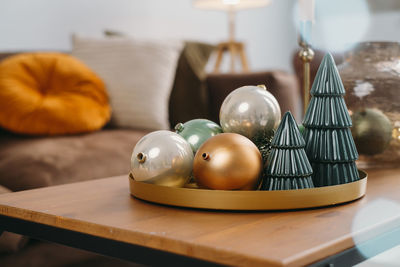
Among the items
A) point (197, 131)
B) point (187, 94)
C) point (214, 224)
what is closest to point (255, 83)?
point (187, 94)

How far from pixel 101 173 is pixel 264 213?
2.92ft

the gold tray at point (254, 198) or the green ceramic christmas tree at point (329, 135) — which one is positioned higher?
the green ceramic christmas tree at point (329, 135)

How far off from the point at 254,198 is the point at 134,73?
147 centimetres

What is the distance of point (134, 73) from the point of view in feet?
6.98

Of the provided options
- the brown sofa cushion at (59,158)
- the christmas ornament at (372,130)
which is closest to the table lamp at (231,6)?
the brown sofa cushion at (59,158)

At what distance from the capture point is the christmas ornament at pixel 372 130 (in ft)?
3.72

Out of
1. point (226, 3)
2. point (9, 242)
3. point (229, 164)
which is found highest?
point (226, 3)

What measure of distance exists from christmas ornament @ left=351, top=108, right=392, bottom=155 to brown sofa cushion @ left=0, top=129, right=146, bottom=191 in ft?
2.55

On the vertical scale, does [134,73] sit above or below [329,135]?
below

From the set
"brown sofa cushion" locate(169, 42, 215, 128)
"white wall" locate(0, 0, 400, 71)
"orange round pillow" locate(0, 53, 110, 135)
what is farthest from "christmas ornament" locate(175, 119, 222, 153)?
"white wall" locate(0, 0, 400, 71)

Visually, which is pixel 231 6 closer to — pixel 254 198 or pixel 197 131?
pixel 197 131

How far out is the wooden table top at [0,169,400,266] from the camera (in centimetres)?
58

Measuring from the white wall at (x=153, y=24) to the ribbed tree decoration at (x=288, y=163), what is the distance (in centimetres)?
214

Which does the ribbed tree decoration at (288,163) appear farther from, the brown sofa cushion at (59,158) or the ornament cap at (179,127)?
the brown sofa cushion at (59,158)
